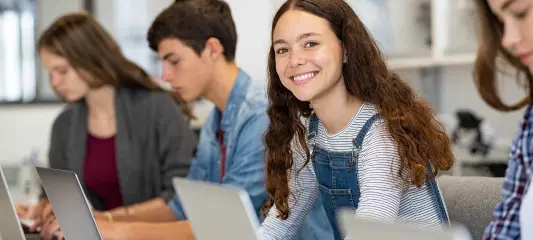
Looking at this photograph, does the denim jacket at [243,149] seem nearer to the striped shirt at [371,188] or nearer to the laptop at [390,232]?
the striped shirt at [371,188]

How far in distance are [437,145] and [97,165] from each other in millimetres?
1448

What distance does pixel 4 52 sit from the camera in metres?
5.05

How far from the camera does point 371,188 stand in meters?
1.52

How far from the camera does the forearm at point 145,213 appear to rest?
7.90 feet

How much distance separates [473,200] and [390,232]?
100 centimetres

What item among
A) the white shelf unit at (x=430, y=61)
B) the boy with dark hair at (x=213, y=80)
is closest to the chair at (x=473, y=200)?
the boy with dark hair at (x=213, y=80)

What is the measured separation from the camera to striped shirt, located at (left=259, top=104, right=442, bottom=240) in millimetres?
1507

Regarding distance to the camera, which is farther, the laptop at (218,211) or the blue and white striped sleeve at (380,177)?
the blue and white striped sleeve at (380,177)

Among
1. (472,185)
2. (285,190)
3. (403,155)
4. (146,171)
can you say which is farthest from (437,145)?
(146,171)

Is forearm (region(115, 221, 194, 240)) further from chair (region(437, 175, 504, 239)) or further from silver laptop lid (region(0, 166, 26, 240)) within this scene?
chair (region(437, 175, 504, 239))

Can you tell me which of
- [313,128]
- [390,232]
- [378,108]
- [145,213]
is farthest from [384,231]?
[145,213]

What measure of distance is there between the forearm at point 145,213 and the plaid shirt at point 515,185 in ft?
4.39

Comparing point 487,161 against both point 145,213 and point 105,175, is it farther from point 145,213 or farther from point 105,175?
point 145,213

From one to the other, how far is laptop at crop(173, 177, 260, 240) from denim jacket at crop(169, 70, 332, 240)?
83cm
